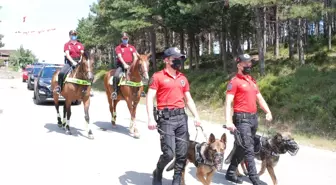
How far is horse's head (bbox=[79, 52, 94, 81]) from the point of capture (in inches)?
396

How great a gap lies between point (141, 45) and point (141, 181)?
45687mm

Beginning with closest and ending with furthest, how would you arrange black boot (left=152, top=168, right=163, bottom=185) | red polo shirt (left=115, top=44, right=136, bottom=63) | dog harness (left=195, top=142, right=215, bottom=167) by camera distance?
dog harness (left=195, top=142, right=215, bottom=167), black boot (left=152, top=168, right=163, bottom=185), red polo shirt (left=115, top=44, right=136, bottom=63)

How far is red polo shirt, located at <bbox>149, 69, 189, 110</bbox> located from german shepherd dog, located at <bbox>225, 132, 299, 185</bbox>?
165 cm

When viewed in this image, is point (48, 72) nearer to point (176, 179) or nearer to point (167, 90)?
point (167, 90)

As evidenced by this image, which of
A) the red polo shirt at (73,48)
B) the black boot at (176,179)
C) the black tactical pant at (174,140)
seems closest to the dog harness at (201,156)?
the black tactical pant at (174,140)

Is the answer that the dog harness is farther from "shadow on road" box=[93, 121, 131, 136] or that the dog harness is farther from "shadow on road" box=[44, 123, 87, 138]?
"shadow on road" box=[44, 123, 87, 138]

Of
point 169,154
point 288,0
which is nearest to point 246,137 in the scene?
point 169,154

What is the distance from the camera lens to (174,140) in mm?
5582

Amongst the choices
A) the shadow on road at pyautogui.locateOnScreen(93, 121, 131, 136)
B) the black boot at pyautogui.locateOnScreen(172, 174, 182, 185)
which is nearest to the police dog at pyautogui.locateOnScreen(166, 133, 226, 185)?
the black boot at pyautogui.locateOnScreen(172, 174, 182, 185)

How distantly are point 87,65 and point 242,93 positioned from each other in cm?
521

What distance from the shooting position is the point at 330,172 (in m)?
7.43

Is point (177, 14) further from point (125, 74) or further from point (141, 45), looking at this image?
point (141, 45)

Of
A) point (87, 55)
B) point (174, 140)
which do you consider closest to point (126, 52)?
point (87, 55)

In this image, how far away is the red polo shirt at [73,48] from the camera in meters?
11.2
